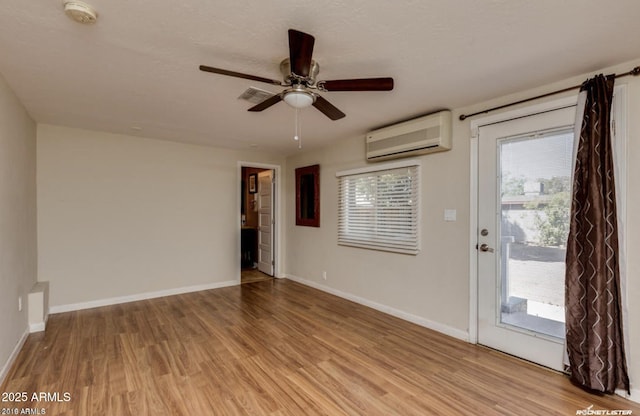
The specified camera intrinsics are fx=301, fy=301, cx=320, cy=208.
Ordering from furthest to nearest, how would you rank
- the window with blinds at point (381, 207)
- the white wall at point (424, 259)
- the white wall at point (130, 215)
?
the white wall at point (130, 215), the window with blinds at point (381, 207), the white wall at point (424, 259)

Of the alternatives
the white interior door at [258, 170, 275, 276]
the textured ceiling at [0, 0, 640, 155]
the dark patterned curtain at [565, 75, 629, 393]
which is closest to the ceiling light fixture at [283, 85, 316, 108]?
the textured ceiling at [0, 0, 640, 155]

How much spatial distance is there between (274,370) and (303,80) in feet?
7.23

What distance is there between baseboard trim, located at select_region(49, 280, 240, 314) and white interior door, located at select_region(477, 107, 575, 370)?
3.87 m

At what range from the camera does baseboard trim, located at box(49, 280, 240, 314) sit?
3805 mm

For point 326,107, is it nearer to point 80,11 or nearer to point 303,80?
point 303,80

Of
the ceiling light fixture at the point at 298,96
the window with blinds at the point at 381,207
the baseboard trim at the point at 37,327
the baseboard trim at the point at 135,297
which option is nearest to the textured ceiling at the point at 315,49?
the ceiling light fixture at the point at 298,96

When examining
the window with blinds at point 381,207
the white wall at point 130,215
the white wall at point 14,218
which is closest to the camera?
the white wall at point 14,218

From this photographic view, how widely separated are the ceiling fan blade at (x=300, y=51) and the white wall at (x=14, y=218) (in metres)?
2.36

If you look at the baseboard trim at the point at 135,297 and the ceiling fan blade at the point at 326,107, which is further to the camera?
the baseboard trim at the point at 135,297

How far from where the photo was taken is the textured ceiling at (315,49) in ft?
5.21

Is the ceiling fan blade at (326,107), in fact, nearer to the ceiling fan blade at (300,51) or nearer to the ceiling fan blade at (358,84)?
the ceiling fan blade at (358,84)

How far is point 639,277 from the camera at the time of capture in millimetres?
2068

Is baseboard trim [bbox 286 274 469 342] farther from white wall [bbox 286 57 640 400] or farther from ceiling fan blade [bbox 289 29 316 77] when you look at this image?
ceiling fan blade [bbox 289 29 316 77]

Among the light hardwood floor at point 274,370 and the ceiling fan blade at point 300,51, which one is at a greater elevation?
the ceiling fan blade at point 300,51
